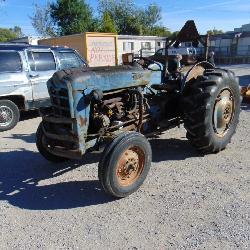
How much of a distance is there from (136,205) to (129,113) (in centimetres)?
143

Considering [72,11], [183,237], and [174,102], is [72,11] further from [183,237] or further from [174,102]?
[183,237]

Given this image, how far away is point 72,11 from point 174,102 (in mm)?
36922

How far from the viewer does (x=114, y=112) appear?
5484 mm

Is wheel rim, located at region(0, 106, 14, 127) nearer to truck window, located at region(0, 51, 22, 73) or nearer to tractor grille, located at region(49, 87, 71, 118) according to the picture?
truck window, located at region(0, 51, 22, 73)

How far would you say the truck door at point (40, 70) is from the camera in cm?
974

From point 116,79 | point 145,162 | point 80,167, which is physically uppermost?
point 116,79

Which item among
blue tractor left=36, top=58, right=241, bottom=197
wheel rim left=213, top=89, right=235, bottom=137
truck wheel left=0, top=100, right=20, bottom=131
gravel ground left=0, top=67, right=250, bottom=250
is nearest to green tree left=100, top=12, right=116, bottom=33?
truck wheel left=0, top=100, right=20, bottom=131

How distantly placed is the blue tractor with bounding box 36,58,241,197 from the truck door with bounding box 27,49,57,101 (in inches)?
154

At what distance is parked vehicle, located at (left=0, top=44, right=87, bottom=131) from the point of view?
9.26 metres

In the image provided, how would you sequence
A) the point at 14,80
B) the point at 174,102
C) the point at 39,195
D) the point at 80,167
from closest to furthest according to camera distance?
the point at 39,195 → the point at 80,167 → the point at 174,102 → the point at 14,80

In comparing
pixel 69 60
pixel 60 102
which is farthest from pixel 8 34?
pixel 60 102

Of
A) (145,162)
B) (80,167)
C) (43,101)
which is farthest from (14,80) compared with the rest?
(145,162)

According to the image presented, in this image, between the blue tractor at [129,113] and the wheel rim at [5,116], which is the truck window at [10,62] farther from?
the blue tractor at [129,113]

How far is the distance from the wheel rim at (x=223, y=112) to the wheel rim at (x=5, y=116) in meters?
5.15
